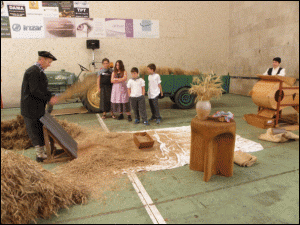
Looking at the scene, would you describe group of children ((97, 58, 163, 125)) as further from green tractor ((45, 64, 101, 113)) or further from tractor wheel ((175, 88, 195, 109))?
tractor wheel ((175, 88, 195, 109))

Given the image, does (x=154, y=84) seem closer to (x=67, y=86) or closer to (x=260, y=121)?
(x=260, y=121)

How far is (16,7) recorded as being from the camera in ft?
28.0

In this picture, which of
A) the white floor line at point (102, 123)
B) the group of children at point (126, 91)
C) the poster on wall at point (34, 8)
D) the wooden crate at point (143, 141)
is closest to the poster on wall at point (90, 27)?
the poster on wall at point (34, 8)

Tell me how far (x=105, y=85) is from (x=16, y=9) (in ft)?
18.1

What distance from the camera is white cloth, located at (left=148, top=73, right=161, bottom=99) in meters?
5.61

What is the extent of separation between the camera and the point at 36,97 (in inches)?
134

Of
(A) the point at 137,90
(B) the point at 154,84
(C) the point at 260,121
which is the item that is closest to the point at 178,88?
(B) the point at 154,84

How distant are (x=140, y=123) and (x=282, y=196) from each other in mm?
3829

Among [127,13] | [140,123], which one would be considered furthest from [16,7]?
[140,123]

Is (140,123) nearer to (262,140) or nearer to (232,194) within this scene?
(262,140)

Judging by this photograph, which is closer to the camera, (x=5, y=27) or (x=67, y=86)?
(x=67, y=86)

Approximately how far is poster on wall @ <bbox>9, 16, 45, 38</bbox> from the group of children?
4511 mm

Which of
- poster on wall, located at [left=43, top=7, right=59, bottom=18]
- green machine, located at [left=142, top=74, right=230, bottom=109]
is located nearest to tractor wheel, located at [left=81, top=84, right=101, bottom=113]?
green machine, located at [left=142, top=74, right=230, bottom=109]

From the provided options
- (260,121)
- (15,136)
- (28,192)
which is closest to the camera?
(28,192)
